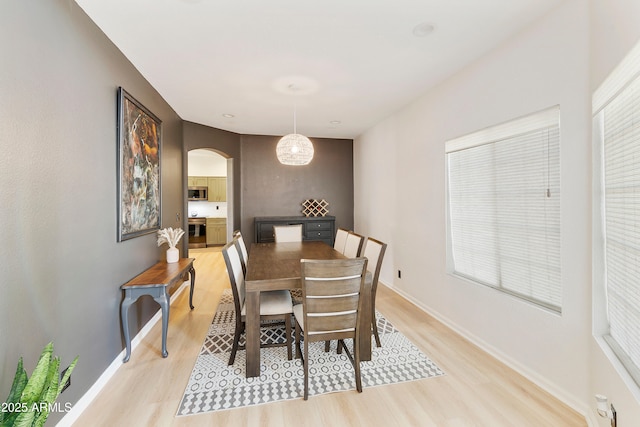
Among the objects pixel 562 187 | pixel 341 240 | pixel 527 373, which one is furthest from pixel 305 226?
pixel 562 187

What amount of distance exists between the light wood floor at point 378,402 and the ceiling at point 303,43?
105 inches

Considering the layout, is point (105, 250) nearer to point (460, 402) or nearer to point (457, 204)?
point (460, 402)

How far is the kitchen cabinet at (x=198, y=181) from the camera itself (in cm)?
780

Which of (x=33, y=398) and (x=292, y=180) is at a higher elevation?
(x=292, y=180)

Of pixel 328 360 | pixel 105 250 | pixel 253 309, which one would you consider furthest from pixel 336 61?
pixel 328 360

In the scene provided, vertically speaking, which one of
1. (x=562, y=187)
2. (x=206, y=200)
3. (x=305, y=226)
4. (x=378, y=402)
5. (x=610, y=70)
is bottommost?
(x=378, y=402)

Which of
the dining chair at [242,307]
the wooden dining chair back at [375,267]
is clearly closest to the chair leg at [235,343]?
the dining chair at [242,307]

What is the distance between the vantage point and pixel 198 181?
7848 millimetres

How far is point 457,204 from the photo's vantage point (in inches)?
113

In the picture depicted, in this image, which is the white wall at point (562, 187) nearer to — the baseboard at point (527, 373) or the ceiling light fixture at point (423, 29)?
the baseboard at point (527, 373)

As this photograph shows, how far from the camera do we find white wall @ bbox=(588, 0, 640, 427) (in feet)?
3.93

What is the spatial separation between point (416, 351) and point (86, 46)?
352 cm

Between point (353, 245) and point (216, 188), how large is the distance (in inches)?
241

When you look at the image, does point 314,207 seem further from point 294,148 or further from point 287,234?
point 294,148
